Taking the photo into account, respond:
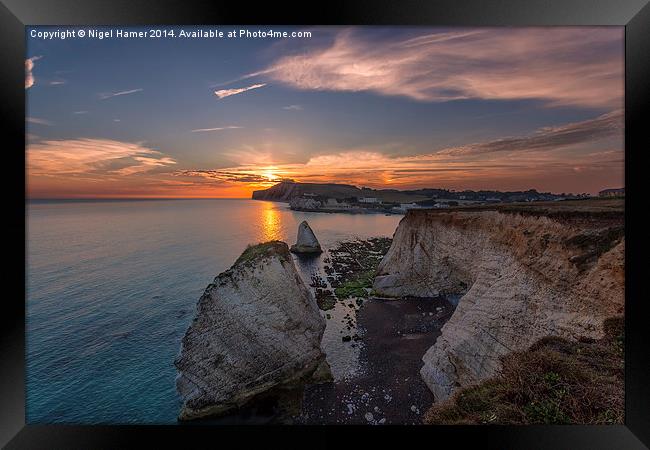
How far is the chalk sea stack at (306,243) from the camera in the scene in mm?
25000

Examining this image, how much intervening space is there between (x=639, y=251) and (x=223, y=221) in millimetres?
24962

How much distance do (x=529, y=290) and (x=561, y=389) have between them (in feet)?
9.44

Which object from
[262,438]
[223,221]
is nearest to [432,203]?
[262,438]

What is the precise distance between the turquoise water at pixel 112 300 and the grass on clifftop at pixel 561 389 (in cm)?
789

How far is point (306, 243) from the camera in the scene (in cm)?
2508

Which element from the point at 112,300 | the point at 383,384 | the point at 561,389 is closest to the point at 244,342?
the point at 383,384

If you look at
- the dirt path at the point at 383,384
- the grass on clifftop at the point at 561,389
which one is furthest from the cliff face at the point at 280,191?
the grass on clifftop at the point at 561,389

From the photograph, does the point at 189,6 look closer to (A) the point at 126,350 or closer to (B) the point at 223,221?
(A) the point at 126,350

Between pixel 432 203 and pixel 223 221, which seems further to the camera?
pixel 223 221

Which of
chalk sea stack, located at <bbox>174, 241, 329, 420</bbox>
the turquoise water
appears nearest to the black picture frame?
the turquoise water

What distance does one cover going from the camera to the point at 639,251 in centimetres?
442

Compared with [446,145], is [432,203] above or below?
below

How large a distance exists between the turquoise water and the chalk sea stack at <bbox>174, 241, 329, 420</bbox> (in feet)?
5.13

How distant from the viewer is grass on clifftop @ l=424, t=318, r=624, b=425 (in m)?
4.16
